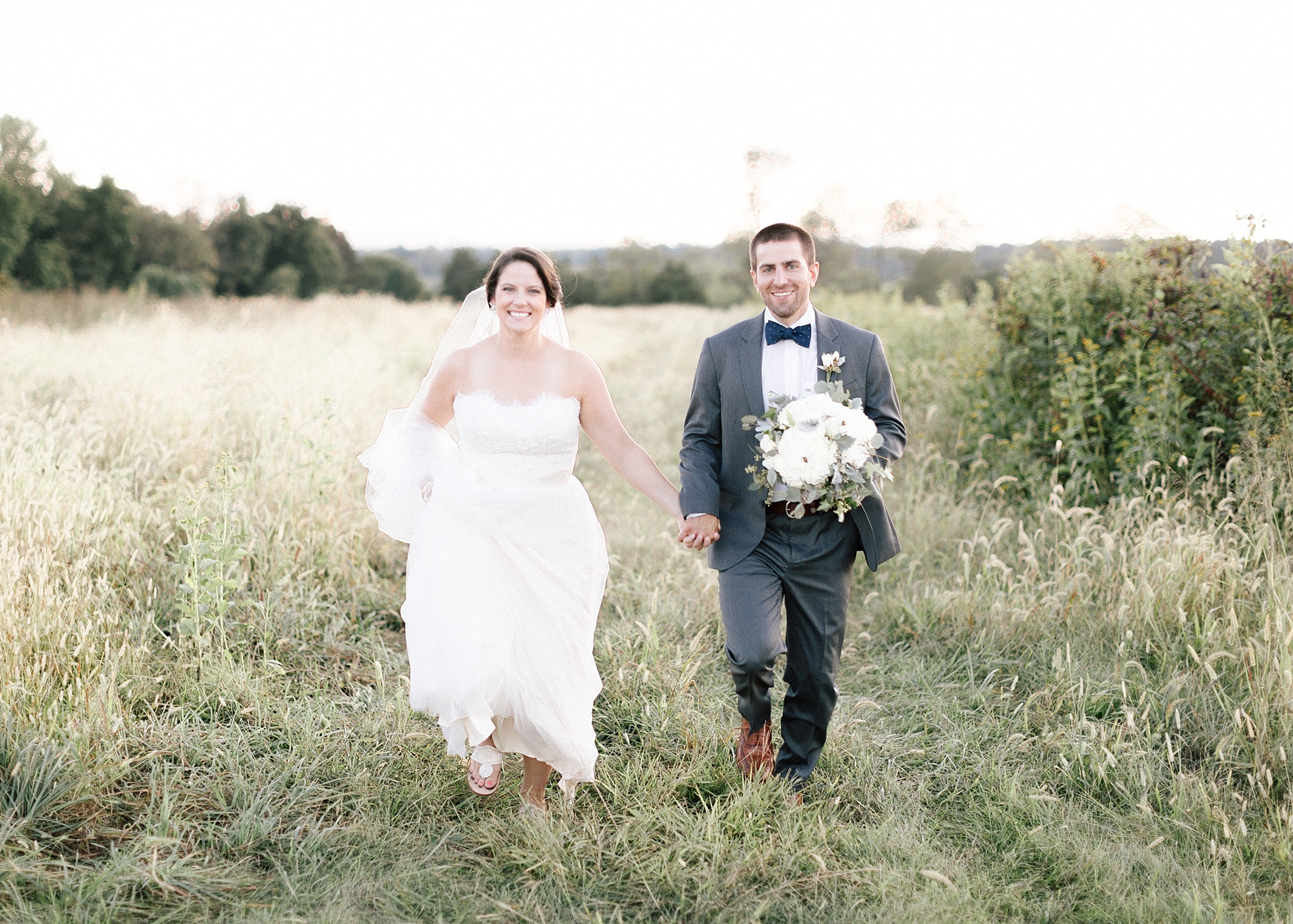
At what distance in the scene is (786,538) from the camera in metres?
3.46

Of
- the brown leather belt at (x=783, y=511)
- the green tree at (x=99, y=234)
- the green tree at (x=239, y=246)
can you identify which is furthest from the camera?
the green tree at (x=239, y=246)

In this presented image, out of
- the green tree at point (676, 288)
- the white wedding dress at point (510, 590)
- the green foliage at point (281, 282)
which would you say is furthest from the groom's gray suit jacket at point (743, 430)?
the green tree at point (676, 288)

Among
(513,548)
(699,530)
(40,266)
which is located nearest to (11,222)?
(40,266)

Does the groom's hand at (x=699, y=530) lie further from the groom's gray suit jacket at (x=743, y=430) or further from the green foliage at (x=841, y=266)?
the green foliage at (x=841, y=266)

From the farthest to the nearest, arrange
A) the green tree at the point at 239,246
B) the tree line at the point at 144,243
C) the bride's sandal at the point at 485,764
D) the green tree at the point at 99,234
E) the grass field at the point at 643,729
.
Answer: the green tree at the point at 239,246 < the green tree at the point at 99,234 < the tree line at the point at 144,243 < the bride's sandal at the point at 485,764 < the grass field at the point at 643,729

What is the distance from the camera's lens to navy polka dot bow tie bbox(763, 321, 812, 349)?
3.54 meters

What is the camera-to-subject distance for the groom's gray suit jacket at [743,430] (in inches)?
137

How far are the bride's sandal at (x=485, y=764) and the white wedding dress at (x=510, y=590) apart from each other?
0.18 ft

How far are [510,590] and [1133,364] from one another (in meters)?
4.81

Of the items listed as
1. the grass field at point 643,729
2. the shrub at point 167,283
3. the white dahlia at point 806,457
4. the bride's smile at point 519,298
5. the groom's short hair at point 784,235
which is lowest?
the grass field at point 643,729

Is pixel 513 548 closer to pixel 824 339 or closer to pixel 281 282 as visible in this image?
pixel 824 339

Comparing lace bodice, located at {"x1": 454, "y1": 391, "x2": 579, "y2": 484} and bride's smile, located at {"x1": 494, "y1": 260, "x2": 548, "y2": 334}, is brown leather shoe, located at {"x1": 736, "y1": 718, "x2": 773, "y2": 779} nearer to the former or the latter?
lace bodice, located at {"x1": 454, "y1": 391, "x2": 579, "y2": 484}

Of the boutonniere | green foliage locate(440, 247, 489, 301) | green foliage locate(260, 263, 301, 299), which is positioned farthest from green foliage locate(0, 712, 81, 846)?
green foliage locate(440, 247, 489, 301)

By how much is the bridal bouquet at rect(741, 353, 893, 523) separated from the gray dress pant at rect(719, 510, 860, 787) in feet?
0.66
